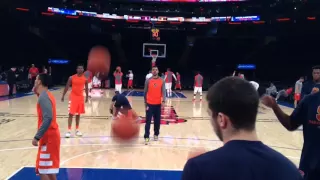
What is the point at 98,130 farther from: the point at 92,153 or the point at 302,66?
the point at 302,66

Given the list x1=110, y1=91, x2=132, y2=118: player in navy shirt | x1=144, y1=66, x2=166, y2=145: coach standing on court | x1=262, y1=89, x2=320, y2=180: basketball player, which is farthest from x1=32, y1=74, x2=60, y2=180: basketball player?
x1=110, y1=91, x2=132, y2=118: player in navy shirt

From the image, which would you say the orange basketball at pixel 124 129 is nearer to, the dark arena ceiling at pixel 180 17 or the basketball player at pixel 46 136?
the basketball player at pixel 46 136

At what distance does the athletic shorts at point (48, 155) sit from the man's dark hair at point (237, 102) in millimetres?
2862

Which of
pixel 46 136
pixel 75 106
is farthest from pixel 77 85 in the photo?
pixel 46 136

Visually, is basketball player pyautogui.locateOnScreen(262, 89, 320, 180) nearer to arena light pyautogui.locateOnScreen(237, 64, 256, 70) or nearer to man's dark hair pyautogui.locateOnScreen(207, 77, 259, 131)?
man's dark hair pyautogui.locateOnScreen(207, 77, 259, 131)

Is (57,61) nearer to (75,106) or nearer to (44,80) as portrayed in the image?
(75,106)

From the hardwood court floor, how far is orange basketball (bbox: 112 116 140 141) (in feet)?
0.73

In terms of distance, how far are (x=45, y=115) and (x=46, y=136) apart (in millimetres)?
265

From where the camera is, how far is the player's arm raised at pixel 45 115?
3.55 meters

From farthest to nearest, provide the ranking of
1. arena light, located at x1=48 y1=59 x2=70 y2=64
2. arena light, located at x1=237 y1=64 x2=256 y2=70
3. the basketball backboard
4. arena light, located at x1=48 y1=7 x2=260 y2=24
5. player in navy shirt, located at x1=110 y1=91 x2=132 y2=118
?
1. arena light, located at x1=237 y1=64 x2=256 y2=70
2. arena light, located at x1=48 y1=59 x2=70 y2=64
3. the basketball backboard
4. arena light, located at x1=48 y1=7 x2=260 y2=24
5. player in navy shirt, located at x1=110 y1=91 x2=132 y2=118

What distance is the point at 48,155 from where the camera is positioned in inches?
143

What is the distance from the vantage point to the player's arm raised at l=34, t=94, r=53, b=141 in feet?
11.6

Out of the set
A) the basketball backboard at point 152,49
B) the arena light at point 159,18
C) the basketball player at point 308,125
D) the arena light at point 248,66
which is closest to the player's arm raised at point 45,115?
the basketball player at point 308,125

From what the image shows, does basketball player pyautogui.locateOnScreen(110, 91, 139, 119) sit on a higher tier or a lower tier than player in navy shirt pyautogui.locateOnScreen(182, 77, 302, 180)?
lower
